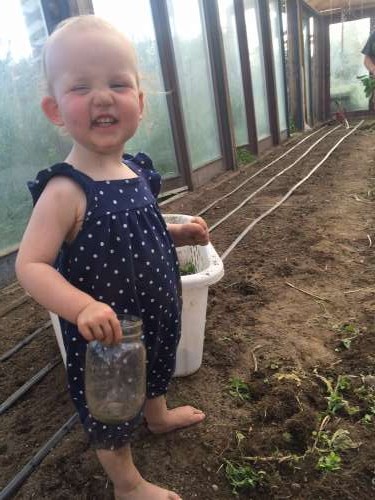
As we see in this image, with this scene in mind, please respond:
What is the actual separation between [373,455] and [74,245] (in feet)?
3.63

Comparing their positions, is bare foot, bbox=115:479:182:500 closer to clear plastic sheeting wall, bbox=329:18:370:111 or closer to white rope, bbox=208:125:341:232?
white rope, bbox=208:125:341:232

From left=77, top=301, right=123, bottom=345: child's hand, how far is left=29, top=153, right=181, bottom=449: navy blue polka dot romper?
0.21 meters

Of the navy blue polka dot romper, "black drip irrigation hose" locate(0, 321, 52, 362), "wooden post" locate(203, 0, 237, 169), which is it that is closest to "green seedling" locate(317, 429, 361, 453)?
the navy blue polka dot romper

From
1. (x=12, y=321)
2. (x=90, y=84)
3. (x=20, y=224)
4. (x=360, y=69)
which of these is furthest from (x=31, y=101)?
(x=360, y=69)

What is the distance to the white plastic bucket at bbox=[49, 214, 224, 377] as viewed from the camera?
1668 mm

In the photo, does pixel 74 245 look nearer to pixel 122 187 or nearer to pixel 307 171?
pixel 122 187

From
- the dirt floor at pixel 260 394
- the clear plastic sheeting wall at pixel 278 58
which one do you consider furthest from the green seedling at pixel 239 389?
the clear plastic sheeting wall at pixel 278 58

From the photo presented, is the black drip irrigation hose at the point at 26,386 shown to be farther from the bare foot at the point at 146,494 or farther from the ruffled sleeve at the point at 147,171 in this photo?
the ruffled sleeve at the point at 147,171

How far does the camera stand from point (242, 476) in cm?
141

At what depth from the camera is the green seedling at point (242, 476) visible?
1.38 metres

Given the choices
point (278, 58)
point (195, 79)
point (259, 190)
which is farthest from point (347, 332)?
point (278, 58)

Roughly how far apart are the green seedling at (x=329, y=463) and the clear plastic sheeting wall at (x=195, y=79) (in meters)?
4.46

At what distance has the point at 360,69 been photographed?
12.4m

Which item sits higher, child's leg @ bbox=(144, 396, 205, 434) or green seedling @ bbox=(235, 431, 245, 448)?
child's leg @ bbox=(144, 396, 205, 434)
